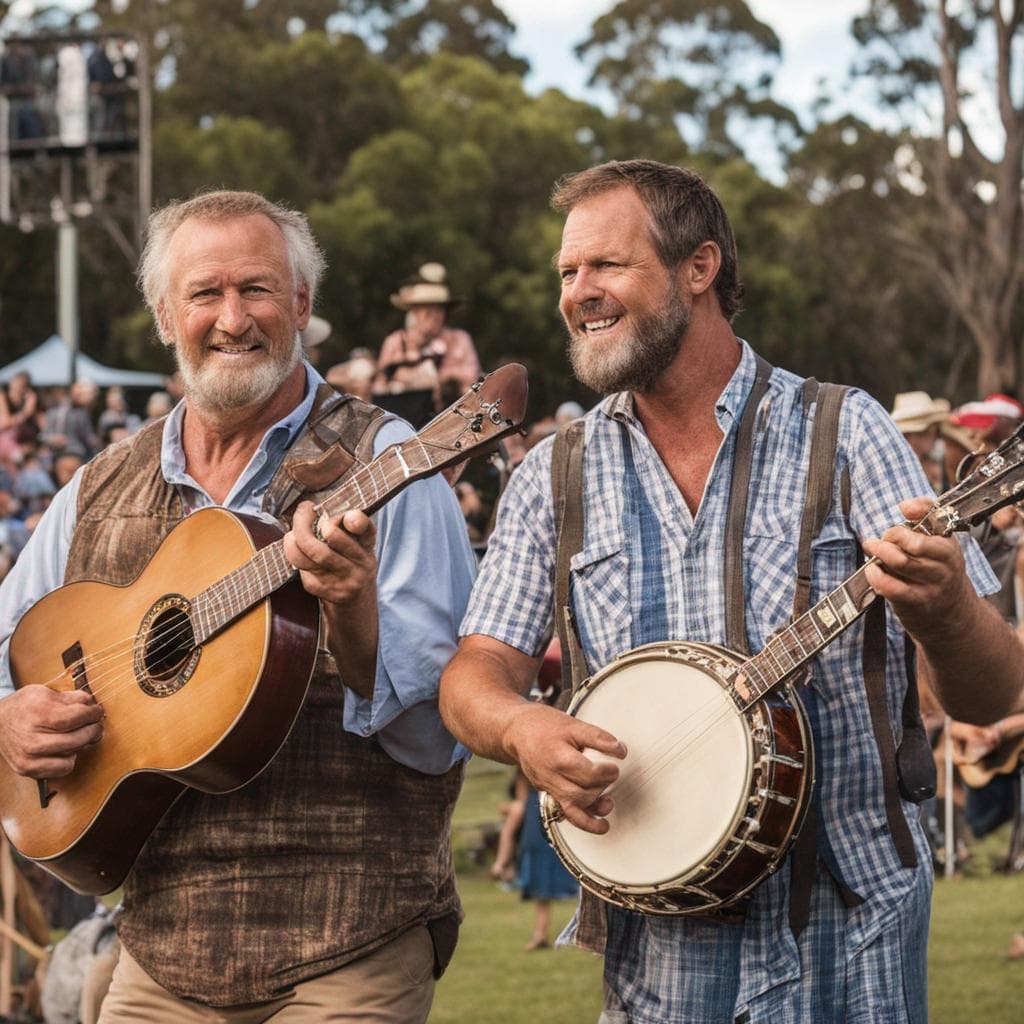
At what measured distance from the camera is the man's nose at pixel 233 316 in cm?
430

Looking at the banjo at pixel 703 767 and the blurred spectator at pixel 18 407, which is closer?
the banjo at pixel 703 767

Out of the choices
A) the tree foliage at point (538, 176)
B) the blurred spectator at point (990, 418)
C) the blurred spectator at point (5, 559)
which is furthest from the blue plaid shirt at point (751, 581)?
the tree foliage at point (538, 176)

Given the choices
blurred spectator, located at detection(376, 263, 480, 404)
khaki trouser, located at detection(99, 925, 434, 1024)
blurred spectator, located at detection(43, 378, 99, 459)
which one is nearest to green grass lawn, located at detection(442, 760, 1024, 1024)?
blurred spectator, located at detection(376, 263, 480, 404)

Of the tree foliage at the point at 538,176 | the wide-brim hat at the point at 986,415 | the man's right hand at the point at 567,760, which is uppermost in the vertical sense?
the tree foliage at the point at 538,176

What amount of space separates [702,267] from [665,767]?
1103mm

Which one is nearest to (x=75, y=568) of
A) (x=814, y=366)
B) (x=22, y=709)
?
(x=22, y=709)

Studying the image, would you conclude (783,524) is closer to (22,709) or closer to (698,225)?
Result: (698,225)

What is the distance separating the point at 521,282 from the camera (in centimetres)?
4325

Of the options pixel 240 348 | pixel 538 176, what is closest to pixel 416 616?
pixel 240 348

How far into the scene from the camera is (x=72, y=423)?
22.1 m

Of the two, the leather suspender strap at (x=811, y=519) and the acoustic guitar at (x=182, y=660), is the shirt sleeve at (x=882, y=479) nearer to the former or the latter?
the leather suspender strap at (x=811, y=519)

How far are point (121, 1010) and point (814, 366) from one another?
1956 inches

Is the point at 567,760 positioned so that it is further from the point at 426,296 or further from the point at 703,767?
the point at 426,296

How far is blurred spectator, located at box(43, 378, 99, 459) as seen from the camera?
2119 cm
